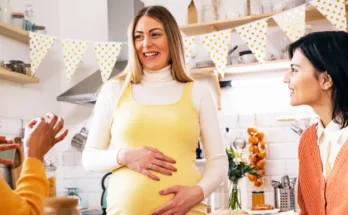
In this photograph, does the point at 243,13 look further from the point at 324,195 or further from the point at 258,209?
the point at 324,195

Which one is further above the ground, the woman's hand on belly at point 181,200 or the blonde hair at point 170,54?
the blonde hair at point 170,54

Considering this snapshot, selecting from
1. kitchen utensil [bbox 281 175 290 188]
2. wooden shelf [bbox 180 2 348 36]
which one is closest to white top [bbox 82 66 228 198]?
kitchen utensil [bbox 281 175 290 188]

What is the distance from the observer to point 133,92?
1.58 m

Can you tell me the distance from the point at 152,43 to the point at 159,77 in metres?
0.11

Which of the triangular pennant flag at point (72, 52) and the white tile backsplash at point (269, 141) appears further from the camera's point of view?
the white tile backsplash at point (269, 141)

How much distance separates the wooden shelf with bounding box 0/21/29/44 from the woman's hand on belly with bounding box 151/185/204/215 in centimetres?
243

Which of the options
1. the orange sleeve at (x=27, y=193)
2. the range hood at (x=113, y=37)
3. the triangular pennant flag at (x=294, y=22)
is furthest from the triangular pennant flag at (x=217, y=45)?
the orange sleeve at (x=27, y=193)

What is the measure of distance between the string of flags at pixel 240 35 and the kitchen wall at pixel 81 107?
49 cm

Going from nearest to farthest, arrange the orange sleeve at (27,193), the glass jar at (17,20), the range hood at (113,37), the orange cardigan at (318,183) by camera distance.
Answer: the orange sleeve at (27,193)
the orange cardigan at (318,183)
the glass jar at (17,20)
the range hood at (113,37)

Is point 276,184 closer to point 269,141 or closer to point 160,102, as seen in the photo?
point 269,141

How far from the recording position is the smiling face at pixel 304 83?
150 cm

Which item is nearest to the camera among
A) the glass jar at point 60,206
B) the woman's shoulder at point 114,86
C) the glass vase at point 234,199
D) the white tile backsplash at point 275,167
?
the glass jar at point 60,206

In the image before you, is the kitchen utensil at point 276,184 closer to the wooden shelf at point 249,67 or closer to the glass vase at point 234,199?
the glass vase at point 234,199

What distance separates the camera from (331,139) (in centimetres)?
144
